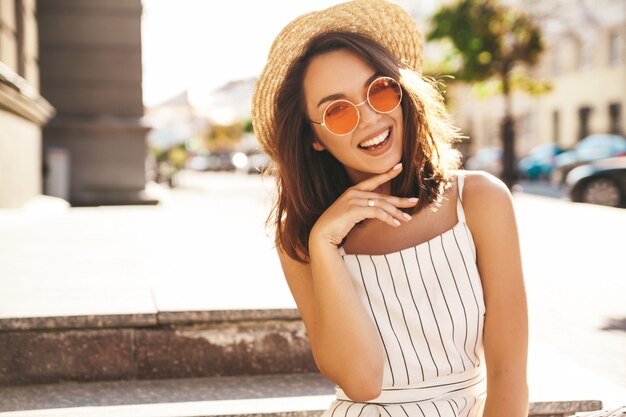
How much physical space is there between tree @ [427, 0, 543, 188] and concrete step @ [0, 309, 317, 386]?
73.5 feet

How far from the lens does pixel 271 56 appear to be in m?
2.65

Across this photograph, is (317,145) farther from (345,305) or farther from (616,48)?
(616,48)

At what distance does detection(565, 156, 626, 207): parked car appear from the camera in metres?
16.0

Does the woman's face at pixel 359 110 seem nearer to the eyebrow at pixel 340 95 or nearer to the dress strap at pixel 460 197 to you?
the eyebrow at pixel 340 95

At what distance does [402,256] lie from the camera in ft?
7.87

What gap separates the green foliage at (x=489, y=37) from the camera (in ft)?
83.3

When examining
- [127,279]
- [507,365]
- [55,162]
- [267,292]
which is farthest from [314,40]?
[55,162]

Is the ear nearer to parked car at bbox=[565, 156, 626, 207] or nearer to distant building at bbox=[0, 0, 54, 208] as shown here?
distant building at bbox=[0, 0, 54, 208]

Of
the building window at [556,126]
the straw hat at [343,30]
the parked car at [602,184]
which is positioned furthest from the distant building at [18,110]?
the building window at [556,126]

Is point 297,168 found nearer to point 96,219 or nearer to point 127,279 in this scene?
point 127,279

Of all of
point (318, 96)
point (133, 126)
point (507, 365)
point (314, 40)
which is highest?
point (133, 126)

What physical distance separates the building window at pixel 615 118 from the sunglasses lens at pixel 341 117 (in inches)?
1481

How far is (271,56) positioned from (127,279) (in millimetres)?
2482

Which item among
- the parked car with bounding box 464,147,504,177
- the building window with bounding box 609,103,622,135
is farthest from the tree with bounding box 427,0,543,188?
the building window with bounding box 609,103,622,135
